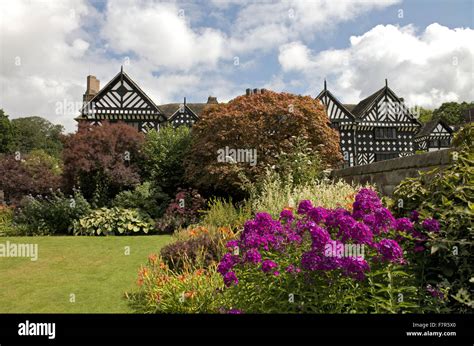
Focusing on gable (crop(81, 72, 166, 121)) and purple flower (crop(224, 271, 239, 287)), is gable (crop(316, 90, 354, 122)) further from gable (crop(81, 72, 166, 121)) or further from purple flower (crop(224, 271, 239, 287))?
purple flower (crop(224, 271, 239, 287))

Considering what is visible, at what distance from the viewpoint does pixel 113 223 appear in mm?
10703

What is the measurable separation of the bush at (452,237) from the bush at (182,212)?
7771 mm

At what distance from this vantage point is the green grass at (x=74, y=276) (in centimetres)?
457

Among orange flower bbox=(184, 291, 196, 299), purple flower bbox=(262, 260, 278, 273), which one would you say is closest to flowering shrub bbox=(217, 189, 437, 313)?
purple flower bbox=(262, 260, 278, 273)

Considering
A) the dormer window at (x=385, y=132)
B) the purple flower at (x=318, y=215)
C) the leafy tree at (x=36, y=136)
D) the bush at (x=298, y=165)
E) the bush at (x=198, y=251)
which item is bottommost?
the bush at (x=198, y=251)

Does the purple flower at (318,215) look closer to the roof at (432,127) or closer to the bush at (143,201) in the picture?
the bush at (143,201)

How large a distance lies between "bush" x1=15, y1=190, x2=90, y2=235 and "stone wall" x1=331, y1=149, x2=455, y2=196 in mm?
7520

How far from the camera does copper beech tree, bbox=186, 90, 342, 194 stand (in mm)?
10992

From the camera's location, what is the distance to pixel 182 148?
13211 mm

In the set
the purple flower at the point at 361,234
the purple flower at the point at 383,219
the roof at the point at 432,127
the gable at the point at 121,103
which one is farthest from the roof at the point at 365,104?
the purple flower at the point at 361,234

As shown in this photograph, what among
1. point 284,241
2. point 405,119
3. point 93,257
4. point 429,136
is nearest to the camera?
point 284,241

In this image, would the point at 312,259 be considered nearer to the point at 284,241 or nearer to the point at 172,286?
the point at 284,241
